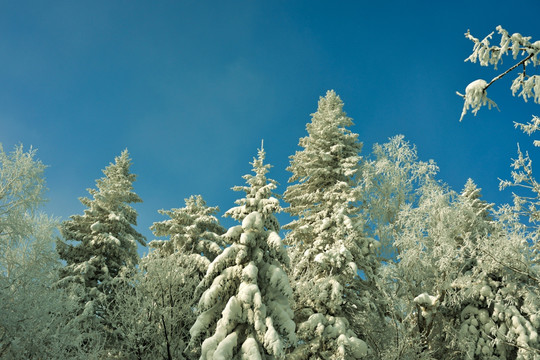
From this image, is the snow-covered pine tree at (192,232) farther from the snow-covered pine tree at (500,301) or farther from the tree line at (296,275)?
the snow-covered pine tree at (500,301)

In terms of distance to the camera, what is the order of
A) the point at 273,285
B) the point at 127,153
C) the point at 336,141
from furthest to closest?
the point at 127,153 → the point at 336,141 → the point at 273,285

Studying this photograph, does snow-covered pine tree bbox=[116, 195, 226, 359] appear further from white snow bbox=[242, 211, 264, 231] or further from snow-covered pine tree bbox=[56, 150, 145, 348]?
white snow bbox=[242, 211, 264, 231]

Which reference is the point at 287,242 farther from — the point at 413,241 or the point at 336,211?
the point at 413,241

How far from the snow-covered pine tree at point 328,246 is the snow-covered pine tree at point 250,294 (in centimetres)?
207

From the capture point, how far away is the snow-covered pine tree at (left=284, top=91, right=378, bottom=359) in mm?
12828

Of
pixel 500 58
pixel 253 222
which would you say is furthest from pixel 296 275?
pixel 500 58

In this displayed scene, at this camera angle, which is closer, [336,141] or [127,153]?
[336,141]

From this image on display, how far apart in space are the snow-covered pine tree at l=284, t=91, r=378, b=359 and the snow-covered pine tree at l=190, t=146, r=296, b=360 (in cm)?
207

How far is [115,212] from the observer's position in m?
20.6

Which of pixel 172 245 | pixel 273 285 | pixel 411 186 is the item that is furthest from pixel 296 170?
pixel 273 285

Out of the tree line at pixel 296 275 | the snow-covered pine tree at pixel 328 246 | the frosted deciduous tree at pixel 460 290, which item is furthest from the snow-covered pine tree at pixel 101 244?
the frosted deciduous tree at pixel 460 290

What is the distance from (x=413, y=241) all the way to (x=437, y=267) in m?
1.63

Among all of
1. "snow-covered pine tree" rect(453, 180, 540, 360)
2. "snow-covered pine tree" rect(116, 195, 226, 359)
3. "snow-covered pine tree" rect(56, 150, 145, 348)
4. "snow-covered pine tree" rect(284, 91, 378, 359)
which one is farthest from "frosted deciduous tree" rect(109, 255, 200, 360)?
"snow-covered pine tree" rect(453, 180, 540, 360)

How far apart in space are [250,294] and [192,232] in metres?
10.5
